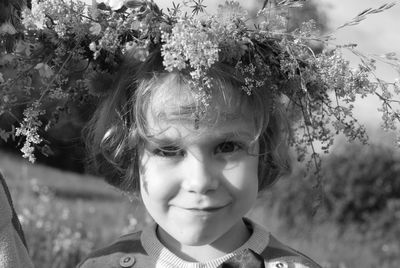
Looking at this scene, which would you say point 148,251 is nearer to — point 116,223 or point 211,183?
point 211,183

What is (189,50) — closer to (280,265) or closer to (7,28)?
(7,28)

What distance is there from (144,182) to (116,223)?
424cm

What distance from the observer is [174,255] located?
2.88m

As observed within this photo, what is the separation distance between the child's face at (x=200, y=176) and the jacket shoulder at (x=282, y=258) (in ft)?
0.85

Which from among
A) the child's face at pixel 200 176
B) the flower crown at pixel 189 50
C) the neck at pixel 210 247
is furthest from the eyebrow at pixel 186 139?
the neck at pixel 210 247

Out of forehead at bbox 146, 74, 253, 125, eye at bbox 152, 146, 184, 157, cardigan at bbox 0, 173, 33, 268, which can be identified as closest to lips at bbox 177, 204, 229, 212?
eye at bbox 152, 146, 184, 157

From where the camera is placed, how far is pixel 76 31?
2.54 meters

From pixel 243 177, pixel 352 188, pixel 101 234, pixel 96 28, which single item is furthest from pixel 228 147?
pixel 352 188

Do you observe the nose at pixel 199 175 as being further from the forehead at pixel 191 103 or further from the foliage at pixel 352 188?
the foliage at pixel 352 188

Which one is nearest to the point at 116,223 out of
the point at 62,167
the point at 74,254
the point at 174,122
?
the point at 74,254

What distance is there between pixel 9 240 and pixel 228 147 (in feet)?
2.80

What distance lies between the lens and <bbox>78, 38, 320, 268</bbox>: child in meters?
2.61

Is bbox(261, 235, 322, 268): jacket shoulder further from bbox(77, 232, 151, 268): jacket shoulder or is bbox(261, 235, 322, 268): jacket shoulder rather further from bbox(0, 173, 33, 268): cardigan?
bbox(0, 173, 33, 268): cardigan

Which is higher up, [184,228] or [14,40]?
[14,40]
